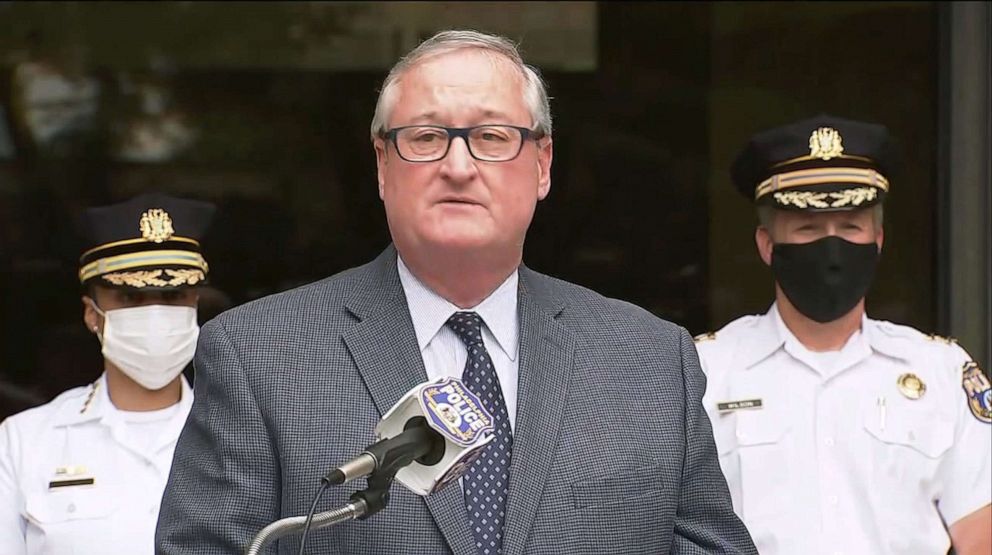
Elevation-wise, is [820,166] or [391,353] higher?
[820,166]

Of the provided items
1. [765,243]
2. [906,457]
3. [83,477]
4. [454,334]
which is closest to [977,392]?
[906,457]

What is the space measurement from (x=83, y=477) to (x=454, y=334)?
157cm

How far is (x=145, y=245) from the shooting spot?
Result: 12.8 ft

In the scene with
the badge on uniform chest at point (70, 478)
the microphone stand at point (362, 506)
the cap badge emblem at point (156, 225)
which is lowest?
the badge on uniform chest at point (70, 478)

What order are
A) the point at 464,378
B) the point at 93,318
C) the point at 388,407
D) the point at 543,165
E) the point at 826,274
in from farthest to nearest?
1. the point at 93,318
2. the point at 826,274
3. the point at 543,165
4. the point at 464,378
5. the point at 388,407

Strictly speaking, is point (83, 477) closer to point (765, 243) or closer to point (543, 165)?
point (543, 165)

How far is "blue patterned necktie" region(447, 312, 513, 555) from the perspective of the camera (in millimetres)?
2326

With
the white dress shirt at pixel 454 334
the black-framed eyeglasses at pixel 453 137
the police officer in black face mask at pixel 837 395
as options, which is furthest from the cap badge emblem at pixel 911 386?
the black-framed eyeglasses at pixel 453 137

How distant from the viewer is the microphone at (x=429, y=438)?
1.92m

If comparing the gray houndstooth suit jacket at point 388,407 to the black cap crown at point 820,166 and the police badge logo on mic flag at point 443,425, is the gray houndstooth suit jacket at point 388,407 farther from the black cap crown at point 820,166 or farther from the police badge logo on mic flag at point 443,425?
the black cap crown at point 820,166

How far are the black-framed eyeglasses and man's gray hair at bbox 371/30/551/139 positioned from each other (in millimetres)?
74

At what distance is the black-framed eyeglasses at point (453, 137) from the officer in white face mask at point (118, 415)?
157 centimetres

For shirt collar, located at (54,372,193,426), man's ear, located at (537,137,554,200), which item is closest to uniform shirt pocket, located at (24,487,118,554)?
shirt collar, located at (54,372,193,426)

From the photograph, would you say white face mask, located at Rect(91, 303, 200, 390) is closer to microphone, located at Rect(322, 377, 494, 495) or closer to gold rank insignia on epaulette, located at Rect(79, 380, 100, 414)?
gold rank insignia on epaulette, located at Rect(79, 380, 100, 414)
